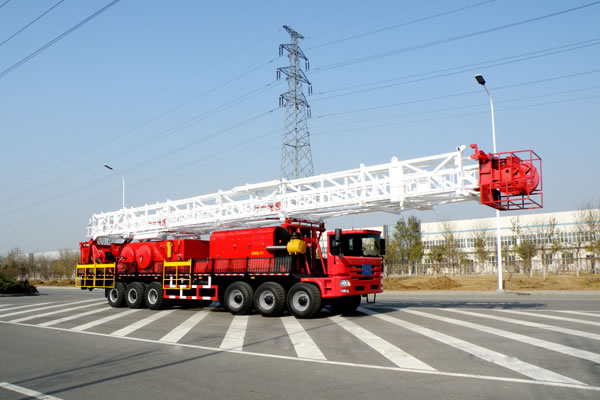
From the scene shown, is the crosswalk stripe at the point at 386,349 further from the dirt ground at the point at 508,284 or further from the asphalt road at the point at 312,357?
the dirt ground at the point at 508,284

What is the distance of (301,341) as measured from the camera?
10422mm

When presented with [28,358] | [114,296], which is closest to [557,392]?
[28,358]

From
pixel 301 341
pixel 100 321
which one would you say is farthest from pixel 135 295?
pixel 301 341

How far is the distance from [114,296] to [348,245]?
35.9 feet

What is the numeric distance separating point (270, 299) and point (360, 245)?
3519 mm

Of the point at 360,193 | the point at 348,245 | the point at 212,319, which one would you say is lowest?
the point at 212,319

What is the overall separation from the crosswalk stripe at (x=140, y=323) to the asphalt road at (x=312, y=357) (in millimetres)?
54

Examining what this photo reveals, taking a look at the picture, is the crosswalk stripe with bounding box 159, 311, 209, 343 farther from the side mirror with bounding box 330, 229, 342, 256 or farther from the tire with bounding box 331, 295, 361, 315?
the side mirror with bounding box 330, 229, 342, 256

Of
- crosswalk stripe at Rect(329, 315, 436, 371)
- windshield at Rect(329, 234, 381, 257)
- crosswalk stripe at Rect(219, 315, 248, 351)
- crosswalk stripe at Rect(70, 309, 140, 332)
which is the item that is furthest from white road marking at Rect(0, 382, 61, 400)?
windshield at Rect(329, 234, 381, 257)

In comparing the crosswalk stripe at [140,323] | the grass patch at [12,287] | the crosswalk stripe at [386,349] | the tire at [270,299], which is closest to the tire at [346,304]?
the tire at [270,299]

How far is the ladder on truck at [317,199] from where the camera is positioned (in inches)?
553

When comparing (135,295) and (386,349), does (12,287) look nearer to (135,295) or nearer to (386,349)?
(135,295)

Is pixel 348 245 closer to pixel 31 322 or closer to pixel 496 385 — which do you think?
pixel 496 385

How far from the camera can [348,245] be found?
15.7 metres
